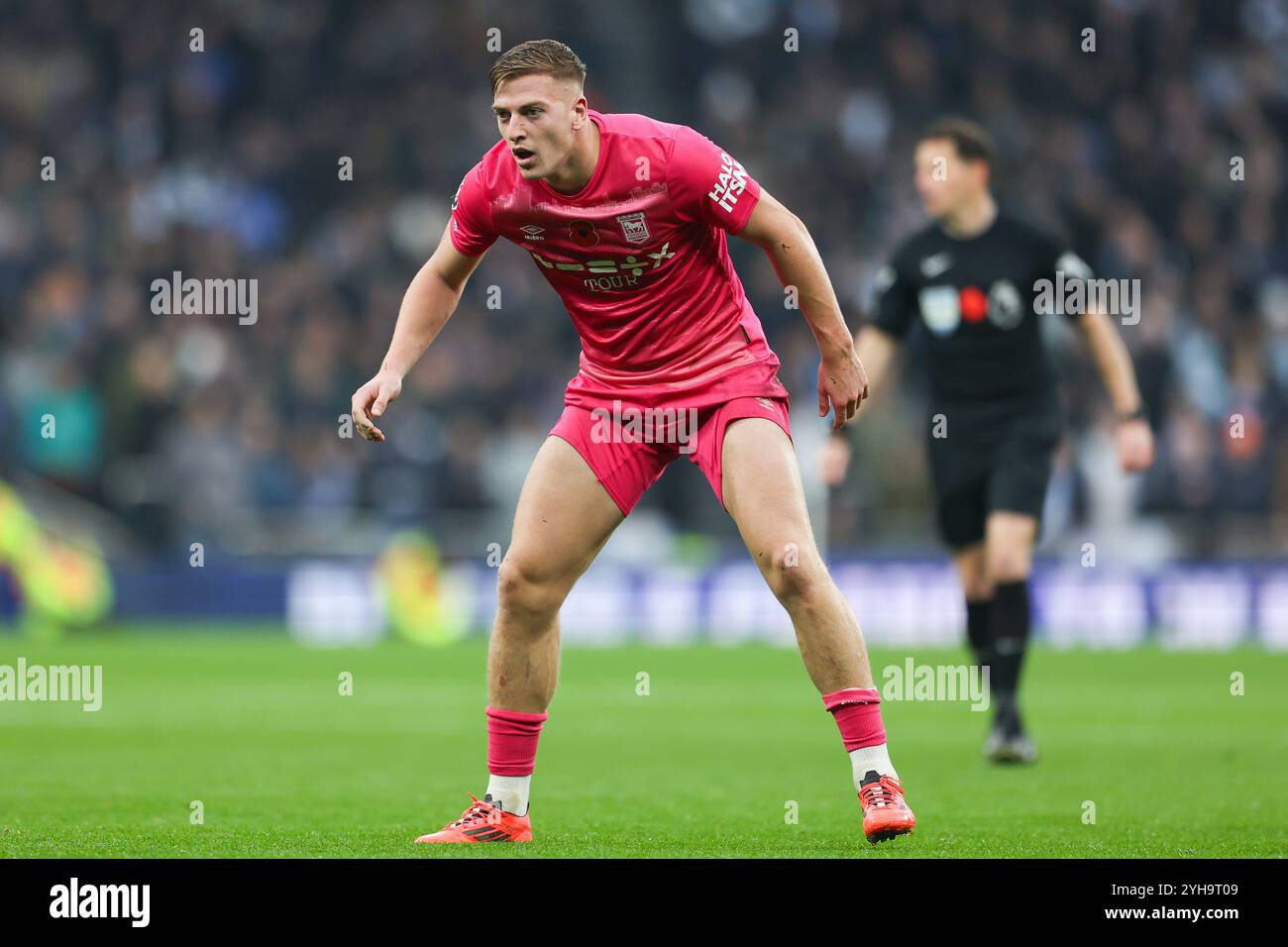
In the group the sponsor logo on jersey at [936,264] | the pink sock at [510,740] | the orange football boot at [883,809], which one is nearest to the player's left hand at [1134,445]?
the sponsor logo on jersey at [936,264]

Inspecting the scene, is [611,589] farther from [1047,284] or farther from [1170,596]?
[1047,284]

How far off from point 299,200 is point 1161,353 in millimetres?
9985

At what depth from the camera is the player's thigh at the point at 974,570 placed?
377 inches

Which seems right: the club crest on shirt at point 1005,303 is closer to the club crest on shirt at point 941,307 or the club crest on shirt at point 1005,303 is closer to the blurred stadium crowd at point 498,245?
the club crest on shirt at point 941,307

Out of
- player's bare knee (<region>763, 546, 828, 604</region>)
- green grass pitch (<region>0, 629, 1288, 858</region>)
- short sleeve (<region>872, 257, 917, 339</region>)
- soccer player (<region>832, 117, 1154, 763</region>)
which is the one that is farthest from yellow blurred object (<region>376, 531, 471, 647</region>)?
player's bare knee (<region>763, 546, 828, 604</region>)

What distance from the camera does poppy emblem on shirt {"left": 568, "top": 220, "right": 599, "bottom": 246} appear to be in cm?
603

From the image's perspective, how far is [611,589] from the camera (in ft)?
59.0

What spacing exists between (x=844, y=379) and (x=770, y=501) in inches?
18.4

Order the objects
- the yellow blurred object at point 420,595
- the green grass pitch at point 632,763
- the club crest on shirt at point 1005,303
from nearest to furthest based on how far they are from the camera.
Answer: the green grass pitch at point 632,763 < the club crest on shirt at point 1005,303 < the yellow blurred object at point 420,595

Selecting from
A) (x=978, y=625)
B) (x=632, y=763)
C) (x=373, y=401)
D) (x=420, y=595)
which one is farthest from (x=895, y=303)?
(x=420, y=595)

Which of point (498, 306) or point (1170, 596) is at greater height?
point (498, 306)

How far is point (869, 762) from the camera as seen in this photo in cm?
591
